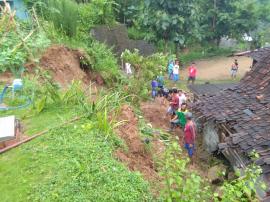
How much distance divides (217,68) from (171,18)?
4739mm

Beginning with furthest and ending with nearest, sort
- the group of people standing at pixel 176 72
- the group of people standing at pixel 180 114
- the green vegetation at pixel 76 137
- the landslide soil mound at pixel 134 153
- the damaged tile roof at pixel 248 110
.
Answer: the group of people standing at pixel 176 72 < the group of people standing at pixel 180 114 < the damaged tile roof at pixel 248 110 < the landslide soil mound at pixel 134 153 < the green vegetation at pixel 76 137

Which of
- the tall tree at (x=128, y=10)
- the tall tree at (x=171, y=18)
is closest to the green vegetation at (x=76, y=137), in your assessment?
the tall tree at (x=171, y=18)

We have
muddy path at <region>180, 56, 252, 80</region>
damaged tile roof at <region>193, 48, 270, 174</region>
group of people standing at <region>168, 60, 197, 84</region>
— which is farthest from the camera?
muddy path at <region>180, 56, 252, 80</region>

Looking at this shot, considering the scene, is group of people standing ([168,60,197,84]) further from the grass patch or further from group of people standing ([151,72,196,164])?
the grass patch

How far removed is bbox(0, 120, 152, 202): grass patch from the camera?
17.3ft

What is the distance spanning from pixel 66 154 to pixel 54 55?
6753mm

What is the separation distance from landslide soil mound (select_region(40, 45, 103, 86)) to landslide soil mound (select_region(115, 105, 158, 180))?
12.9ft

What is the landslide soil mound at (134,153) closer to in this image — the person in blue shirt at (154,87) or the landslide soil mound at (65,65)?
the landslide soil mound at (65,65)

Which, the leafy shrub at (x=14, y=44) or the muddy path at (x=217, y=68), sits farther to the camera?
the muddy path at (x=217, y=68)

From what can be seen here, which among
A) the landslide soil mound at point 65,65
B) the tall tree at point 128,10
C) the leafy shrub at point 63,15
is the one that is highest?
the tall tree at point 128,10

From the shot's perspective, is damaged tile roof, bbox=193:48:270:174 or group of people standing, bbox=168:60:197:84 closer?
damaged tile roof, bbox=193:48:270:174

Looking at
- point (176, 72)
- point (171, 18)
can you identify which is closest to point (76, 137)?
point (176, 72)

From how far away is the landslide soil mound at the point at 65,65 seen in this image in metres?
11.8

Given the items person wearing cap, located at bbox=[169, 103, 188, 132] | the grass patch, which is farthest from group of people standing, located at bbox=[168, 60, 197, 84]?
the grass patch
